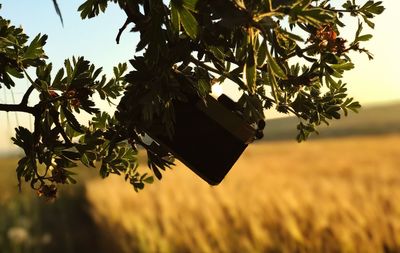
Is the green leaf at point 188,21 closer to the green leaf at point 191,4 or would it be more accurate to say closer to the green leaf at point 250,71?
the green leaf at point 191,4

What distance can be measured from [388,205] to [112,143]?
6.59m

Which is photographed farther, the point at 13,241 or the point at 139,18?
the point at 13,241

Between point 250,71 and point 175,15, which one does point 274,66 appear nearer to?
point 250,71

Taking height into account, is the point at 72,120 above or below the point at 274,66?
below

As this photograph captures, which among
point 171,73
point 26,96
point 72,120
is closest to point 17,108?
point 26,96

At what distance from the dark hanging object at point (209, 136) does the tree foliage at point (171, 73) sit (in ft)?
0.14

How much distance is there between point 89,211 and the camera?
11039 millimetres

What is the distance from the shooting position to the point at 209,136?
2.00m

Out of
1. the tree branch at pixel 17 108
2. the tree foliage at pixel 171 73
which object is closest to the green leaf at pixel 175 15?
the tree foliage at pixel 171 73

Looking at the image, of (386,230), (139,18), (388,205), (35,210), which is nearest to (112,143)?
(139,18)

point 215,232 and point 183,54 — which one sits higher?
point 183,54

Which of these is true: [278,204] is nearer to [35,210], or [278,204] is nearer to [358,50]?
[35,210]

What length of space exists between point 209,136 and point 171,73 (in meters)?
0.24

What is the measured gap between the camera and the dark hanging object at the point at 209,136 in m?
1.97
